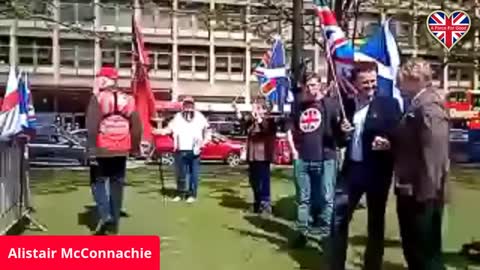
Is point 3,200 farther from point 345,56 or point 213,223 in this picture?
point 345,56

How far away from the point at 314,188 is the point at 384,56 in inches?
80.5

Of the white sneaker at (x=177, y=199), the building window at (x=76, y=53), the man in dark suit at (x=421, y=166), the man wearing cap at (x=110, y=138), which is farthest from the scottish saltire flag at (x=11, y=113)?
the building window at (x=76, y=53)

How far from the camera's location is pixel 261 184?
12695mm

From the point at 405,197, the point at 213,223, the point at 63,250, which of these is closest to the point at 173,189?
the point at 213,223

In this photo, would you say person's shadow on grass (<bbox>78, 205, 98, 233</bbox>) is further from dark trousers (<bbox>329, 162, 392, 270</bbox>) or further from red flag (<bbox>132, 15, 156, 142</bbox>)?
dark trousers (<bbox>329, 162, 392, 270</bbox>)

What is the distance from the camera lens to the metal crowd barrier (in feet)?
31.7

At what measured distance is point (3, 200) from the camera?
965cm

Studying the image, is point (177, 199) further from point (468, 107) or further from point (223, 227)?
point (468, 107)

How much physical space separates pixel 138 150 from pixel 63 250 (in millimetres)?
5104

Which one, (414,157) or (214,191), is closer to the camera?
(414,157)

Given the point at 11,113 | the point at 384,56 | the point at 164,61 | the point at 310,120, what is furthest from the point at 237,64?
the point at 384,56

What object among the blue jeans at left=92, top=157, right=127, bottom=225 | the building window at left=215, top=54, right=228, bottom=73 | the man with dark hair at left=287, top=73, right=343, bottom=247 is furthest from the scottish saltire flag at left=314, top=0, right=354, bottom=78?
the building window at left=215, top=54, right=228, bottom=73

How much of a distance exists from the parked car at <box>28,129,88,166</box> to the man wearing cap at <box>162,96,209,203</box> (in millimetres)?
14807

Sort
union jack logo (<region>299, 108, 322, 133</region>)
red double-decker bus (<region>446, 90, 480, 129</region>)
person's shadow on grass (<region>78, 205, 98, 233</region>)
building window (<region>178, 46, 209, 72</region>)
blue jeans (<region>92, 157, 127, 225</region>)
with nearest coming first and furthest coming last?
union jack logo (<region>299, 108, 322, 133</region>) < blue jeans (<region>92, 157, 127, 225</region>) < person's shadow on grass (<region>78, 205, 98, 233</region>) < red double-decker bus (<region>446, 90, 480, 129</region>) < building window (<region>178, 46, 209, 72</region>)
